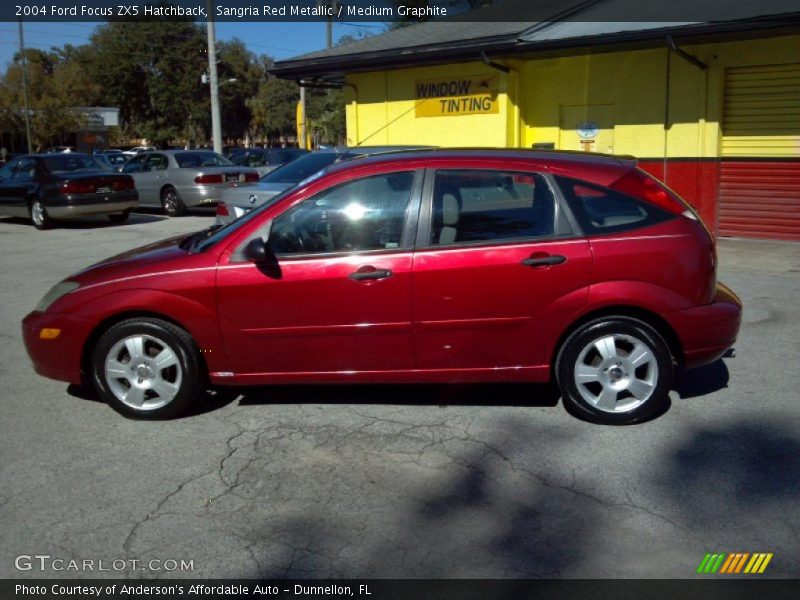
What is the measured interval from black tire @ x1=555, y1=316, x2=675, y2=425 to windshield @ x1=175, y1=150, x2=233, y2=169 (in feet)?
50.0

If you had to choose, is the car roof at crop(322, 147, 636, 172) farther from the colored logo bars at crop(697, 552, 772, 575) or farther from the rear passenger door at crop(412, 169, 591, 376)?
the colored logo bars at crop(697, 552, 772, 575)

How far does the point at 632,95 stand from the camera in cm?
1331

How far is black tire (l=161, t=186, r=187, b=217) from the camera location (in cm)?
1842

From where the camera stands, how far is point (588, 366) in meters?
4.87

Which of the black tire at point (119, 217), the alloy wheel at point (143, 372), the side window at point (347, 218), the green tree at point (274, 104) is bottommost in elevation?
the alloy wheel at point (143, 372)

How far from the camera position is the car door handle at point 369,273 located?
4.82 m

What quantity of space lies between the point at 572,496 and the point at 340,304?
1.78 metres

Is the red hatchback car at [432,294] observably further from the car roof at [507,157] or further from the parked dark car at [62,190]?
the parked dark car at [62,190]

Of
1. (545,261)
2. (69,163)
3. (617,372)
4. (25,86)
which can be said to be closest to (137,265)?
(545,261)

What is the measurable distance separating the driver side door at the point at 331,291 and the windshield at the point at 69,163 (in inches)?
527

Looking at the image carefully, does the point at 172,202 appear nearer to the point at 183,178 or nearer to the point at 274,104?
the point at 183,178

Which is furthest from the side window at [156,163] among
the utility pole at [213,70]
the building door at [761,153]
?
the building door at [761,153]

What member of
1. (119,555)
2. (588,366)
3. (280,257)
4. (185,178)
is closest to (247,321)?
(280,257)

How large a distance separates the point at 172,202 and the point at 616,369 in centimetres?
1552
